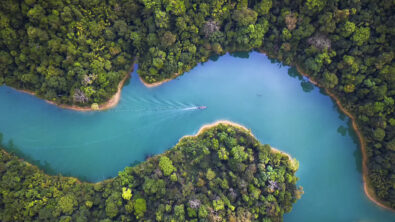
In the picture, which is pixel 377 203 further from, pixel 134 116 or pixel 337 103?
pixel 134 116

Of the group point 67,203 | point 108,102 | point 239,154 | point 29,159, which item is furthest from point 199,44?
point 29,159

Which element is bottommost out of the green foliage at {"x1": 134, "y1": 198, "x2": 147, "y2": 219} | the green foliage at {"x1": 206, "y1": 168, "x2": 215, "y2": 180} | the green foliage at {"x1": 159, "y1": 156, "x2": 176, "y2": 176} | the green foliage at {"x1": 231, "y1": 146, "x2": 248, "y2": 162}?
the green foliage at {"x1": 134, "y1": 198, "x2": 147, "y2": 219}

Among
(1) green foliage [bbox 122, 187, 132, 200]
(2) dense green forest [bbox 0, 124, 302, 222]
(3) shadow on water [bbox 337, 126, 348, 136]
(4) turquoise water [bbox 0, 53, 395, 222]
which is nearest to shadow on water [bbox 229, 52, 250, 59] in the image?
(4) turquoise water [bbox 0, 53, 395, 222]

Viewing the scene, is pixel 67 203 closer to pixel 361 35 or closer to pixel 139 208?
pixel 139 208

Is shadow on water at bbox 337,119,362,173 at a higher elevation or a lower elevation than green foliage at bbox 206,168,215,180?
higher

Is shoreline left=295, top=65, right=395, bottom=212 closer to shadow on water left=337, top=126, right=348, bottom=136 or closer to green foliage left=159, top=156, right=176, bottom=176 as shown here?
shadow on water left=337, top=126, right=348, bottom=136

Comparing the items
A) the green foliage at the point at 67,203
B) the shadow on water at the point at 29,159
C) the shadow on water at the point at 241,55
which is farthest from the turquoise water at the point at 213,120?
the green foliage at the point at 67,203

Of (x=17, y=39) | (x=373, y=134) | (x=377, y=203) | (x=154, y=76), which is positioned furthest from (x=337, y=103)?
(x=17, y=39)
